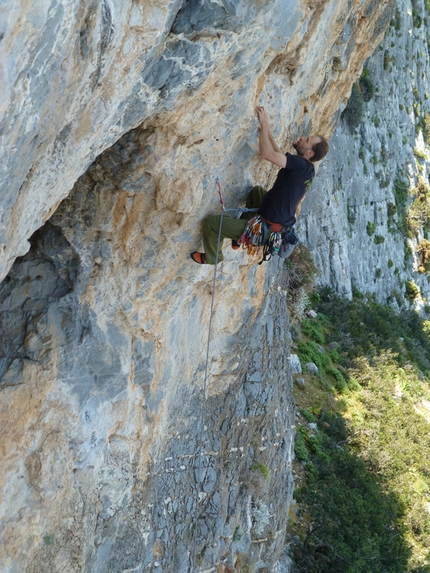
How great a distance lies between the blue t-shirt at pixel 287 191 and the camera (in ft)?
18.5

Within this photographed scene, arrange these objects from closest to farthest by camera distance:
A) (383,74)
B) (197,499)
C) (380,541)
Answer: (197,499) → (380,541) → (383,74)

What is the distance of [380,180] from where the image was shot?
23.2 meters

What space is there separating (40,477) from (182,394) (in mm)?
1979

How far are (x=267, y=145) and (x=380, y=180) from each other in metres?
18.7

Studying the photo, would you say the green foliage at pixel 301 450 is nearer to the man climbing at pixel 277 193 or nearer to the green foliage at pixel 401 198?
the man climbing at pixel 277 193

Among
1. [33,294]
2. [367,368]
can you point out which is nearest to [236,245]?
[33,294]

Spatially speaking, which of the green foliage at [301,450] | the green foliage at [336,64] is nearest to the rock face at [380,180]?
the green foliage at [301,450]

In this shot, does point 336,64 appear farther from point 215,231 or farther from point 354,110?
point 354,110

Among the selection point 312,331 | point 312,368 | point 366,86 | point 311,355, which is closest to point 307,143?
point 312,368

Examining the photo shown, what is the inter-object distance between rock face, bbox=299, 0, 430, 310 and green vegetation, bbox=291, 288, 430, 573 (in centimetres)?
197

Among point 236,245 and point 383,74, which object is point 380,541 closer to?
point 236,245

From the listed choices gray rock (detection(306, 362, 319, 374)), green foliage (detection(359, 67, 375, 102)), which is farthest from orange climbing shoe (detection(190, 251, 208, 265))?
green foliage (detection(359, 67, 375, 102))

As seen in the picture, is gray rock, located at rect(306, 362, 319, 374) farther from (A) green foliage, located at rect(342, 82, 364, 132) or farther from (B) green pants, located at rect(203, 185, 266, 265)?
(A) green foliage, located at rect(342, 82, 364, 132)

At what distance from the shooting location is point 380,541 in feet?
38.9
